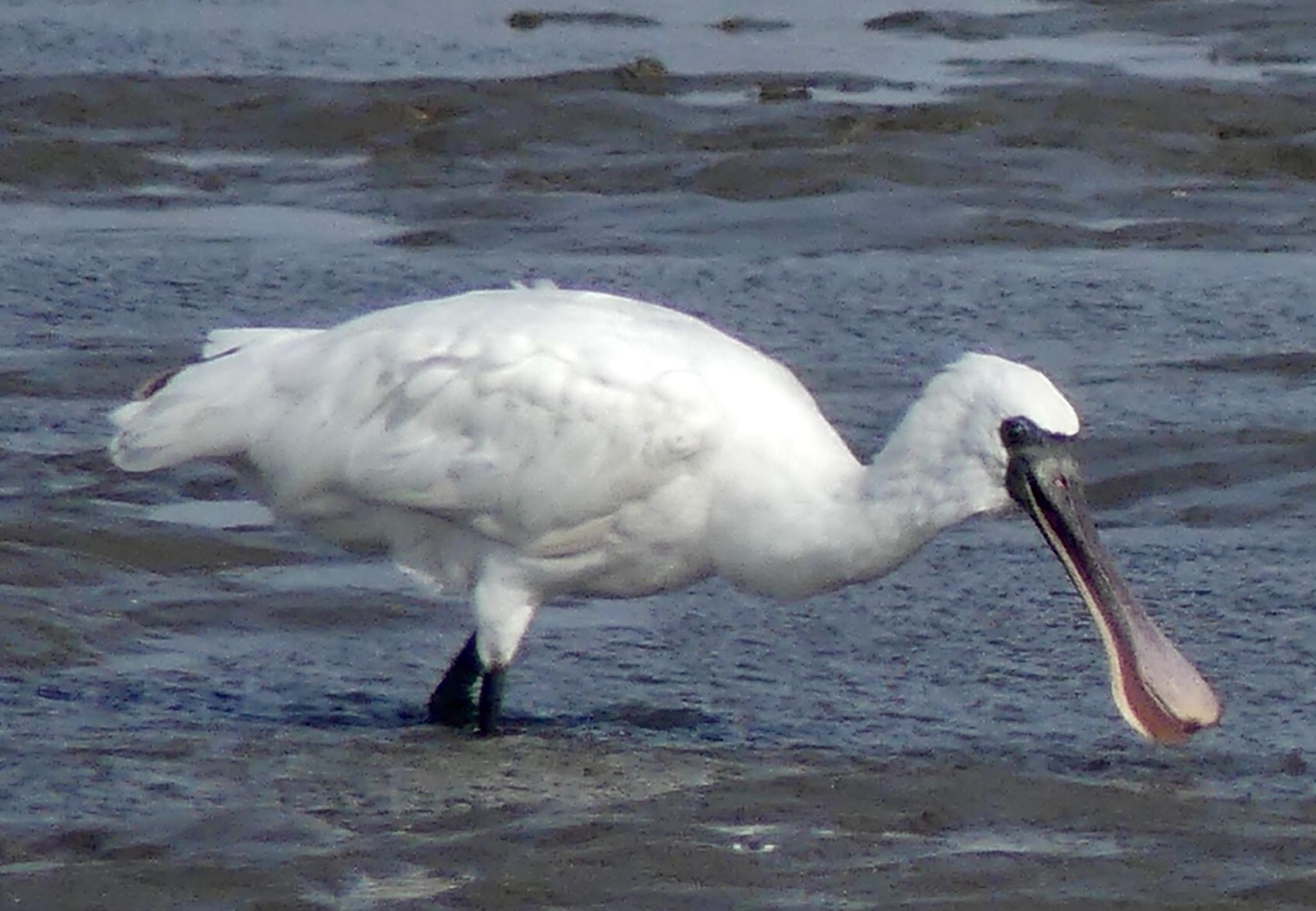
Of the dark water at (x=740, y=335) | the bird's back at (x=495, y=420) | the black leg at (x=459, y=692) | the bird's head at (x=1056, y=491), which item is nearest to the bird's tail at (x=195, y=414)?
the bird's back at (x=495, y=420)

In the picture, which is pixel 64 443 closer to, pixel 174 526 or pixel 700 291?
pixel 174 526

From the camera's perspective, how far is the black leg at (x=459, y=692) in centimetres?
705

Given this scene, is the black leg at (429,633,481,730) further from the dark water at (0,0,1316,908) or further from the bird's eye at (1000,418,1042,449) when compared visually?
the bird's eye at (1000,418,1042,449)

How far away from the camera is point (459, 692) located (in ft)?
23.4

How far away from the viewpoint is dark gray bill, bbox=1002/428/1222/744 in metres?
6.52

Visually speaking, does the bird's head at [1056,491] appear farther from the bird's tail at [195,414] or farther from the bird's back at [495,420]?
the bird's tail at [195,414]

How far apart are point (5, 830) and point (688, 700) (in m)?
1.76

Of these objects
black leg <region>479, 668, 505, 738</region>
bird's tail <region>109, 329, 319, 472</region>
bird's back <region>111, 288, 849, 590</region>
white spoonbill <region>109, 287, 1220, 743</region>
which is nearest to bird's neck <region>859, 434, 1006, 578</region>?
white spoonbill <region>109, 287, 1220, 743</region>

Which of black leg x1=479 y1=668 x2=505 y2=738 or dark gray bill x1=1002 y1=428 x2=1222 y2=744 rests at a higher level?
dark gray bill x1=1002 y1=428 x2=1222 y2=744

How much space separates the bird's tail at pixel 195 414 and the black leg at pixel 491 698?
0.81 metres

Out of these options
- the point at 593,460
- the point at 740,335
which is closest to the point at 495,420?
the point at 593,460

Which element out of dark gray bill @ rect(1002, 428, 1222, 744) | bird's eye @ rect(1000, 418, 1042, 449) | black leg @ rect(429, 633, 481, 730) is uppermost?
bird's eye @ rect(1000, 418, 1042, 449)

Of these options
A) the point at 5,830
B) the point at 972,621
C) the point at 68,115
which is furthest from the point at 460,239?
the point at 5,830

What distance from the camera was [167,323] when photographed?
1022cm
